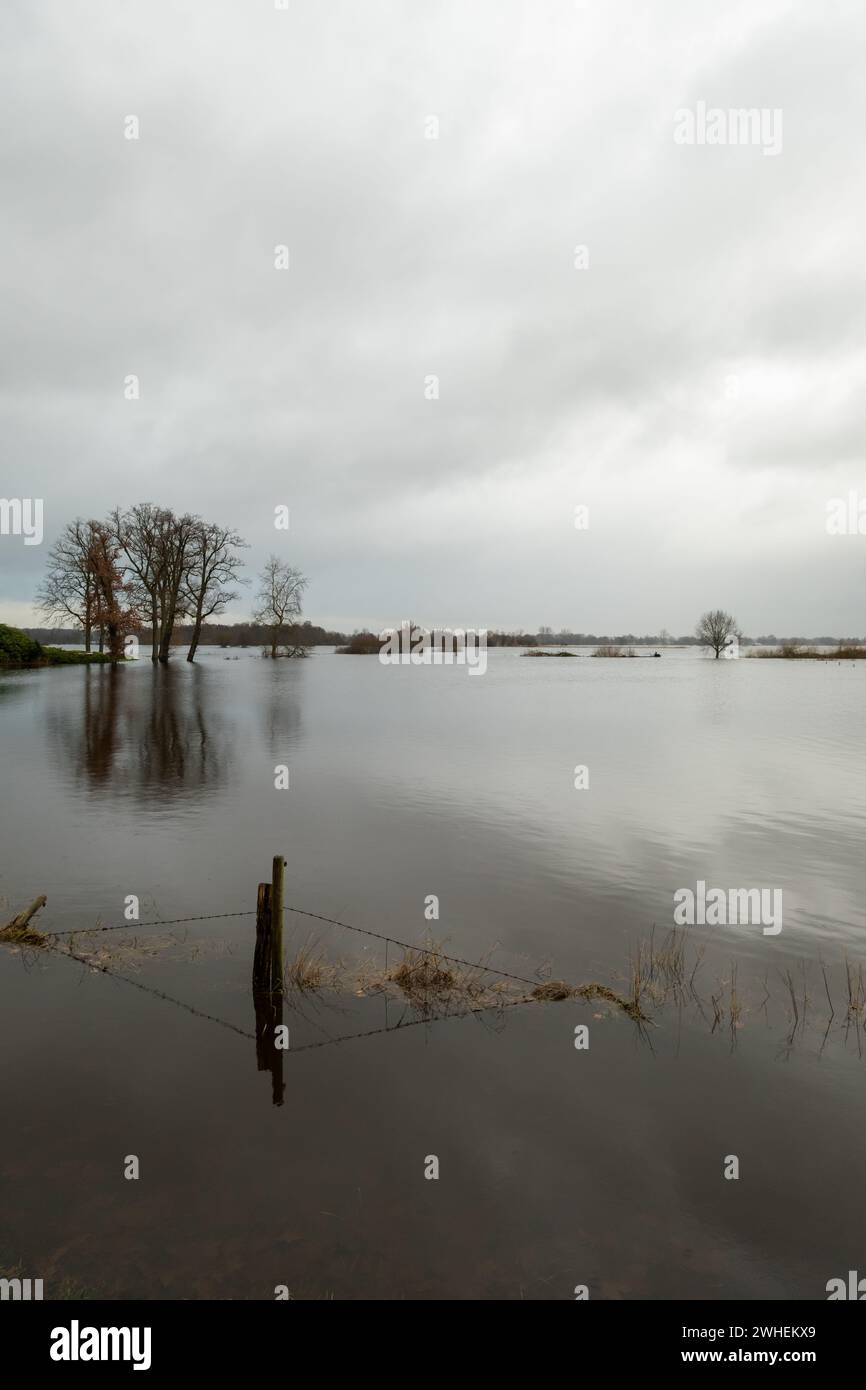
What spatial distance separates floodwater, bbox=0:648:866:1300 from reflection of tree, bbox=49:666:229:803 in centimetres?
241

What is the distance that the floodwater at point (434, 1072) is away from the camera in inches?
198

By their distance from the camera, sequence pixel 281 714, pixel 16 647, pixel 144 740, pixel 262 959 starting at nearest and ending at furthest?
pixel 262 959
pixel 144 740
pixel 281 714
pixel 16 647

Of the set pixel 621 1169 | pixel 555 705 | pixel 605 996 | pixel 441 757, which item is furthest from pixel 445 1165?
pixel 555 705

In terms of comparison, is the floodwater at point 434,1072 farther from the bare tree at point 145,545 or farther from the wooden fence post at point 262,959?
the bare tree at point 145,545

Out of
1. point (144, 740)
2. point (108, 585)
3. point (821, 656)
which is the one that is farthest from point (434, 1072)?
point (821, 656)

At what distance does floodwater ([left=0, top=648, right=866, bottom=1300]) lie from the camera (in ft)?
16.5

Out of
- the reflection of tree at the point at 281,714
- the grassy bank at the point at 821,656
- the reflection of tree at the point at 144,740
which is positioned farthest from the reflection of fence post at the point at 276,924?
the grassy bank at the point at 821,656

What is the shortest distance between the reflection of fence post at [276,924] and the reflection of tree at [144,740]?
1128 centimetres

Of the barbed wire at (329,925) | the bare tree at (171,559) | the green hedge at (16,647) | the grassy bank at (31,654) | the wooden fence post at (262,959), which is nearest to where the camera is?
the wooden fence post at (262,959)

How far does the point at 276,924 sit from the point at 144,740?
69.0 feet

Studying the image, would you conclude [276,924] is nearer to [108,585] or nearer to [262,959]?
[262,959]

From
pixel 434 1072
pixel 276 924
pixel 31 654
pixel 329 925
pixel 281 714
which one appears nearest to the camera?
pixel 434 1072

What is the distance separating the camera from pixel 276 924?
27.1 ft
